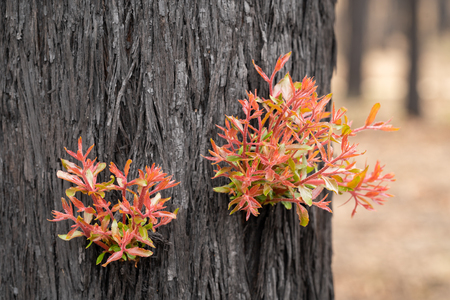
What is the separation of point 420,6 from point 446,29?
28.6m

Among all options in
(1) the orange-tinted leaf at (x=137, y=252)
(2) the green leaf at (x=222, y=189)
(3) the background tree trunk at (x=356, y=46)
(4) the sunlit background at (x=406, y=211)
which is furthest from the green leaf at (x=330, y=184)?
(3) the background tree trunk at (x=356, y=46)

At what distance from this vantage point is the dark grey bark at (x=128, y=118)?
125 centimetres

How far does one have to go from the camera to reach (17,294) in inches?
53.7

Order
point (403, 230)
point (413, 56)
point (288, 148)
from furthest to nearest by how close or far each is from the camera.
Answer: point (413, 56), point (403, 230), point (288, 148)

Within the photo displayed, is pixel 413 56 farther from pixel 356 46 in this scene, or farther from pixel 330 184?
pixel 330 184

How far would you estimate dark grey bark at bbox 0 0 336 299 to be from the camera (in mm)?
1253

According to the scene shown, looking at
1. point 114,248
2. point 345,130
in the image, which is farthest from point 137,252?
point 345,130

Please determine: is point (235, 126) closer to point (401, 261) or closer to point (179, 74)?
point (179, 74)

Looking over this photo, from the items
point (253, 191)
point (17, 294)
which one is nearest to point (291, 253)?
point (253, 191)

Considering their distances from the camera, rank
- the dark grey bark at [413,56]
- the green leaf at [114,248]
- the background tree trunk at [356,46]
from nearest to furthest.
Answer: the green leaf at [114,248]
the dark grey bark at [413,56]
the background tree trunk at [356,46]

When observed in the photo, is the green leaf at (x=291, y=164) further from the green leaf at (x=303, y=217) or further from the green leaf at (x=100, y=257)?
the green leaf at (x=100, y=257)

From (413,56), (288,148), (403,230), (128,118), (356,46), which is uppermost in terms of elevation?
(356,46)

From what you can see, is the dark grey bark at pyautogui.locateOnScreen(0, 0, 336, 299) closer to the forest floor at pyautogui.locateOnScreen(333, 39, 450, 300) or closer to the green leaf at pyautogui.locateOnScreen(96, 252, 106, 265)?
the green leaf at pyautogui.locateOnScreen(96, 252, 106, 265)

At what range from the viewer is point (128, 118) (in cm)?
127
